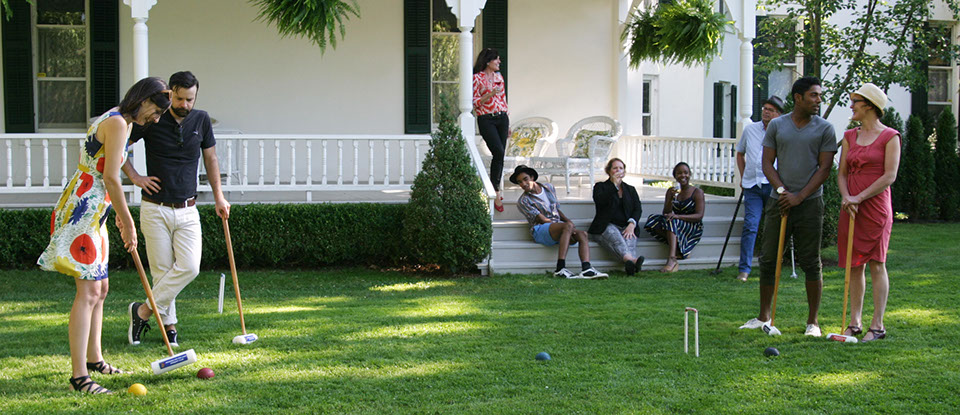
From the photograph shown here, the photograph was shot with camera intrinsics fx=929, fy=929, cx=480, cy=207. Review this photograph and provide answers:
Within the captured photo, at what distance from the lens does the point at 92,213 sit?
4.66 meters

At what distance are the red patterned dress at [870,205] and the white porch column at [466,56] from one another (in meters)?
4.81

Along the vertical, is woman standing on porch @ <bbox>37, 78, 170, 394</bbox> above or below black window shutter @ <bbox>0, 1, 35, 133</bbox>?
below

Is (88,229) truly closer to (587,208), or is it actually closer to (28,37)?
(587,208)

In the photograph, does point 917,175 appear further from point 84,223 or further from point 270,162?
point 84,223

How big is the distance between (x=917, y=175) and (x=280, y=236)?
10498 mm

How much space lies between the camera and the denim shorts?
9.52m

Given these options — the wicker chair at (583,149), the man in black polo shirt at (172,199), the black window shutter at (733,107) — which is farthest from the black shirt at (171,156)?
the black window shutter at (733,107)

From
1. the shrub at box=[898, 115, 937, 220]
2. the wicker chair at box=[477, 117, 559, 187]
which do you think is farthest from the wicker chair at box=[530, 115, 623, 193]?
the shrub at box=[898, 115, 937, 220]

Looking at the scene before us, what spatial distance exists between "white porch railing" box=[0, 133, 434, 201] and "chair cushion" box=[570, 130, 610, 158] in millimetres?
2158

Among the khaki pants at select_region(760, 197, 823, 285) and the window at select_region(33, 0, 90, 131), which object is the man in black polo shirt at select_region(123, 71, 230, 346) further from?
the window at select_region(33, 0, 90, 131)

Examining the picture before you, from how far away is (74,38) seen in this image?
38.4 feet

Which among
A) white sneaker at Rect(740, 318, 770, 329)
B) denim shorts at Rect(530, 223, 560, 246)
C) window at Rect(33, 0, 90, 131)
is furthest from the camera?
window at Rect(33, 0, 90, 131)

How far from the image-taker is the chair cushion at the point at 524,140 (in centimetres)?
1225

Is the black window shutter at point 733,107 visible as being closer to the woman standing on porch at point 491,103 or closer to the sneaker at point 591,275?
the woman standing on porch at point 491,103
